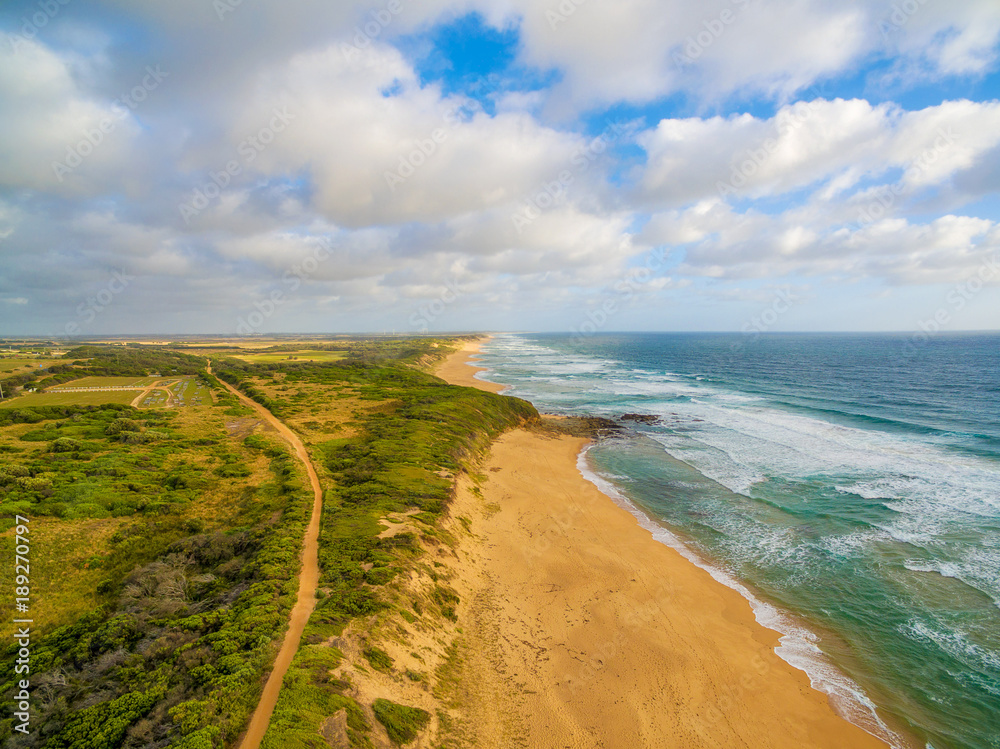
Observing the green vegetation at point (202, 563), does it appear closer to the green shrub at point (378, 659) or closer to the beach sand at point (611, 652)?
the green shrub at point (378, 659)

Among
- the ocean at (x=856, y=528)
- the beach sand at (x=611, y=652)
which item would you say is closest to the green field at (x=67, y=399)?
the beach sand at (x=611, y=652)

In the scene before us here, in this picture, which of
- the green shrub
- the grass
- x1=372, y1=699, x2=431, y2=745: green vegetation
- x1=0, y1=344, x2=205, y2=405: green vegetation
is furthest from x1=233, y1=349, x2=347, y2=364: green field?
x1=372, y1=699, x2=431, y2=745: green vegetation

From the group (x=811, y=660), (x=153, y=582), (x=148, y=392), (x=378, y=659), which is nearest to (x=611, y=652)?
(x=811, y=660)

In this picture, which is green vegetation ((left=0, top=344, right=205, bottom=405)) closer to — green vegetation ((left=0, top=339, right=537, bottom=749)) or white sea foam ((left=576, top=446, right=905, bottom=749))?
green vegetation ((left=0, top=339, right=537, bottom=749))

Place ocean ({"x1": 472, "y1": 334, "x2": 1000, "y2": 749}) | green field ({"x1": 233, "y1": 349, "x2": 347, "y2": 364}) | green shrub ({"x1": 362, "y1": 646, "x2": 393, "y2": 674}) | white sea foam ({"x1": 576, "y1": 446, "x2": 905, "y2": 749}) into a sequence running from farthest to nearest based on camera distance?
green field ({"x1": 233, "y1": 349, "x2": 347, "y2": 364})
ocean ({"x1": 472, "y1": 334, "x2": 1000, "y2": 749})
white sea foam ({"x1": 576, "y1": 446, "x2": 905, "y2": 749})
green shrub ({"x1": 362, "y1": 646, "x2": 393, "y2": 674})

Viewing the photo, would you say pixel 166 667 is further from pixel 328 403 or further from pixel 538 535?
pixel 328 403

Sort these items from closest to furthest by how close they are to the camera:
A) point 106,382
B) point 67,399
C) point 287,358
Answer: point 67,399 < point 106,382 < point 287,358

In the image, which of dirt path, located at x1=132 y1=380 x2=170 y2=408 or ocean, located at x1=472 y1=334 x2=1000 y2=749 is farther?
dirt path, located at x1=132 y1=380 x2=170 y2=408

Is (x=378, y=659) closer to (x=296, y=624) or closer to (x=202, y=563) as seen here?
(x=296, y=624)
